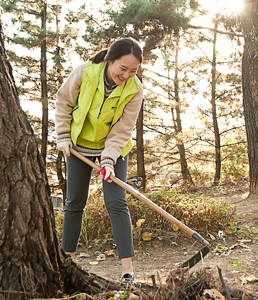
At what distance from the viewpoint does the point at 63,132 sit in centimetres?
222

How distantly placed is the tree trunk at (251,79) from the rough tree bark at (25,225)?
4.78 metres

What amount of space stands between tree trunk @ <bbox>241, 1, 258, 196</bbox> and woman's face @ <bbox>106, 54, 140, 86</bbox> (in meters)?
4.11

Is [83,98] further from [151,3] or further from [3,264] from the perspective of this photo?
[151,3]

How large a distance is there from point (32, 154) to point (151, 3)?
646 centimetres

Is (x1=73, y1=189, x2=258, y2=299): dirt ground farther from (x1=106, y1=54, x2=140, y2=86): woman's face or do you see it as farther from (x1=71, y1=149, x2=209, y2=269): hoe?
(x1=106, y1=54, x2=140, y2=86): woman's face

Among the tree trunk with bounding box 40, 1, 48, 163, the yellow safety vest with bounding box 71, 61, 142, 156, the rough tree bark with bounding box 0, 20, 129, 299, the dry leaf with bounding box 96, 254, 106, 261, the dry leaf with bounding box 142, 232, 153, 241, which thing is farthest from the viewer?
the tree trunk with bounding box 40, 1, 48, 163

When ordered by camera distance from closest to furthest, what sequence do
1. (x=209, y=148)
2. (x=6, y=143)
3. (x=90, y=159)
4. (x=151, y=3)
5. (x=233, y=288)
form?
(x=6, y=143), (x=233, y=288), (x=90, y=159), (x=151, y=3), (x=209, y=148)

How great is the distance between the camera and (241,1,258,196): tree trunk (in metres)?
5.36

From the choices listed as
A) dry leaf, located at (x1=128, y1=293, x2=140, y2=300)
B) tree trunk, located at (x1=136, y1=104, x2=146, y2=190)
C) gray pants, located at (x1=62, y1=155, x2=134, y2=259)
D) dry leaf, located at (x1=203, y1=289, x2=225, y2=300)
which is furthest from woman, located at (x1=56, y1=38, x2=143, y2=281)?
tree trunk, located at (x1=136, y1=104, x2=146, y2=190)

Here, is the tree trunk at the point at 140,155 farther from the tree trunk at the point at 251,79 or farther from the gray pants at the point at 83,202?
the gray pants at the point at 83,202

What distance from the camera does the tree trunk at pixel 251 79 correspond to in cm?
536

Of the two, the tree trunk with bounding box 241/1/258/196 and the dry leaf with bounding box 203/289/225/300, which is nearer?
the dry leaf with bounding box 203/289/225/300

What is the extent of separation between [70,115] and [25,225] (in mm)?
1103

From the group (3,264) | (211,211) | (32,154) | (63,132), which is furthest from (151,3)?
(3,264)
